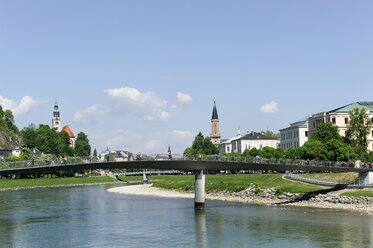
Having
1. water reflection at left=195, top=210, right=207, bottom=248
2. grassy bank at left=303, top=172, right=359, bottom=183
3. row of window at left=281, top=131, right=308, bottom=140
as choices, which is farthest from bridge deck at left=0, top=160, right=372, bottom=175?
row of window at left=281, top=131, right=308, bottom=140

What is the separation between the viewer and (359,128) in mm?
117750

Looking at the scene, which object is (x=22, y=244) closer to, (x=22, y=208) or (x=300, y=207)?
(x=22, y=208)

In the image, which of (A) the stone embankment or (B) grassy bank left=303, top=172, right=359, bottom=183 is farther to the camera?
(B) grassy bank left=303, top=172, right=359, bottom=183

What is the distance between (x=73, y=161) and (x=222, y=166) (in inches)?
852

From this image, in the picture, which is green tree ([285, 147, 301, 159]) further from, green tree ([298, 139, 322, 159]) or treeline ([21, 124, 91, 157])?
treeline ([21, 124, 91, 157])

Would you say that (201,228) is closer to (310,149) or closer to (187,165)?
(187,165)

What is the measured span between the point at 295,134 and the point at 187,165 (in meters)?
94.6

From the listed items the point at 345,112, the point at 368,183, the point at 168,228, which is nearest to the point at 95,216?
the point at 168,228

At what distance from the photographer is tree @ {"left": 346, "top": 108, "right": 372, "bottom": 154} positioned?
383 ft

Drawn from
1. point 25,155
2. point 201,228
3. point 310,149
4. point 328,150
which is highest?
point 25,155

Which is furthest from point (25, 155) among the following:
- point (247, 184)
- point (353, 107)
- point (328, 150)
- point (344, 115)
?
point (353, 107)

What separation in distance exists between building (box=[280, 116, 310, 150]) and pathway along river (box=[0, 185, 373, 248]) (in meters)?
84.5

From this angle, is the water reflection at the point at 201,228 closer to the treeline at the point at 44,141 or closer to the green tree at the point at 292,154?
the green tree at the point at 292,154

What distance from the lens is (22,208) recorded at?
235 ft
